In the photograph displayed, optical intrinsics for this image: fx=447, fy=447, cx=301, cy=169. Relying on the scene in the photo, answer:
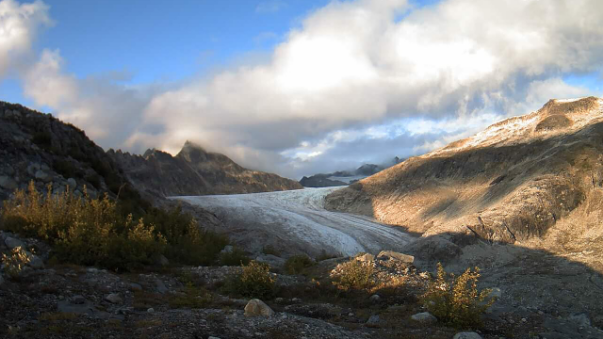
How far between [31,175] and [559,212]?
2616cm

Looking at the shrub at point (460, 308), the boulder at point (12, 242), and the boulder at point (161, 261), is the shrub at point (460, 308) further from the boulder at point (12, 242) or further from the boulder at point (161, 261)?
the boulder at point (12, 242)

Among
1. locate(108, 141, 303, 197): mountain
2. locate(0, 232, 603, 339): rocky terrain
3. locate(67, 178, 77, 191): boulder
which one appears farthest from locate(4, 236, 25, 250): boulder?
locate(108, 141, 303, 197): mountain

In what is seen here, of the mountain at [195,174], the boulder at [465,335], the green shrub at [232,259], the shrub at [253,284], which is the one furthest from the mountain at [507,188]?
the mountain at [195,174]

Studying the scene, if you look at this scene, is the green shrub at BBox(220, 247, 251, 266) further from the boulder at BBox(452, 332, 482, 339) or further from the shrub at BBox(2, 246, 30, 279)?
the boulder at BBox(452, 332, 482, 339)

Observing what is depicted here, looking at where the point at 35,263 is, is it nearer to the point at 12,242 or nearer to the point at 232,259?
the point at 12,242

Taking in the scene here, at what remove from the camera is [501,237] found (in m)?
24.9

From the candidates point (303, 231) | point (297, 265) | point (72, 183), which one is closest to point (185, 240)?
point (297, 265)

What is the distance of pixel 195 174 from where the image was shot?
282ft

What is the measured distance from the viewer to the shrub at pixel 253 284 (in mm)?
9898

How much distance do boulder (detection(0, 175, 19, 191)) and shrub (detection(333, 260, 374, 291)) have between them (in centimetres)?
996

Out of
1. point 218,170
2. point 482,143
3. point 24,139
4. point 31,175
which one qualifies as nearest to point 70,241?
point 31,175

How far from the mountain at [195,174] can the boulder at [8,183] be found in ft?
140

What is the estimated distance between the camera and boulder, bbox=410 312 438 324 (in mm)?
7923

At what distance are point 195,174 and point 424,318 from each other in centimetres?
8126
